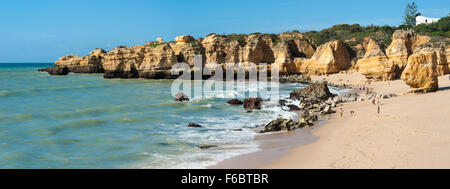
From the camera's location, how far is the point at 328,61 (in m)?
38.0

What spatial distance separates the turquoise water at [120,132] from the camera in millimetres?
9891

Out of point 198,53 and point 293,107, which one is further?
point 198,53

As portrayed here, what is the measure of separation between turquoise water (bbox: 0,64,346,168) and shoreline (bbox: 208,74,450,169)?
50.3 inches

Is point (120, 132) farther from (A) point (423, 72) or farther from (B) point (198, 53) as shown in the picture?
(B) point (198, 53)

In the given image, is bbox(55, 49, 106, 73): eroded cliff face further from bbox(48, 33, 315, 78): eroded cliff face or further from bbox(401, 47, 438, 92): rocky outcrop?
bbox(401, 47, 438, 92): rocky outcrop

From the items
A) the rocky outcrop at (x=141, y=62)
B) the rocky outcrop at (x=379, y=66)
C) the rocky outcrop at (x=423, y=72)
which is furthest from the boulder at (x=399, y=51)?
the rocky outcrop at (x=141, y=62)

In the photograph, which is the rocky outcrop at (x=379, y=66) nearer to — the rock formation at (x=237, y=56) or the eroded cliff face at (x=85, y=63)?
the rock formation at (x=237, y=56)

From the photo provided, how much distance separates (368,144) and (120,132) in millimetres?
9011

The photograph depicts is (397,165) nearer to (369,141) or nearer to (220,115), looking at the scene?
(369,141)

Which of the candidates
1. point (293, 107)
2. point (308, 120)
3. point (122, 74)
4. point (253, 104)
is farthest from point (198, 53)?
point (308, 120)

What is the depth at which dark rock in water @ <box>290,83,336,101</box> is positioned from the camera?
21658 millimetres

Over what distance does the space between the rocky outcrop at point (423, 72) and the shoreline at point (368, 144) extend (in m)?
4.31

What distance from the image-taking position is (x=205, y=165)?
902cm
